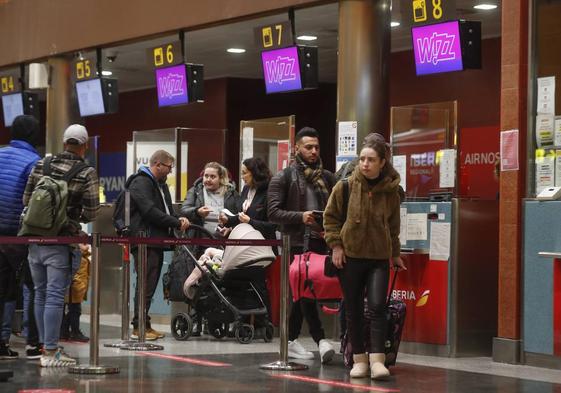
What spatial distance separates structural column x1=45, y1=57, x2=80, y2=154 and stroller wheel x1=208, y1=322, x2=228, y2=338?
240 inches

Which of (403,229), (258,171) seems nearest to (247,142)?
(258,171)

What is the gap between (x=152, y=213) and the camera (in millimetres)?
10719

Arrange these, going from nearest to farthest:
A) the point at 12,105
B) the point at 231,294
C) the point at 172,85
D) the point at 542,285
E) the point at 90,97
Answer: the point at 542,285 < the point at 231,294 < the point at 172,85 < the point at 90,97 < the point at 12,105

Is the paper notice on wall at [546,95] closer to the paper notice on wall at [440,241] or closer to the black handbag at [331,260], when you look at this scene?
the paper notice on wall at [440,241]

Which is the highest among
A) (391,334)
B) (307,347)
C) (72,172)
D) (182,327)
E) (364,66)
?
(364,66)

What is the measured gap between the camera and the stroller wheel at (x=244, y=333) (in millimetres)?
10711

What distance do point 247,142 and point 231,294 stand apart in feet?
7.60

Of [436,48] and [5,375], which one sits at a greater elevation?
[436,48]

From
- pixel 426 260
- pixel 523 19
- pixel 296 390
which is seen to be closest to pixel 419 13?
pixel 523 19

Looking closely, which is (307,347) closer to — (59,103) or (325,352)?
(325,352)

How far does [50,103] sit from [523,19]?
9.09 meters

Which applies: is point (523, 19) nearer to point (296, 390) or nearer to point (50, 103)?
point (296, 390)

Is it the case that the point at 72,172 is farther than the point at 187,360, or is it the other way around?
the point at 187,360

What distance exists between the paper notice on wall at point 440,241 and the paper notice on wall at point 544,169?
2.92 feet
